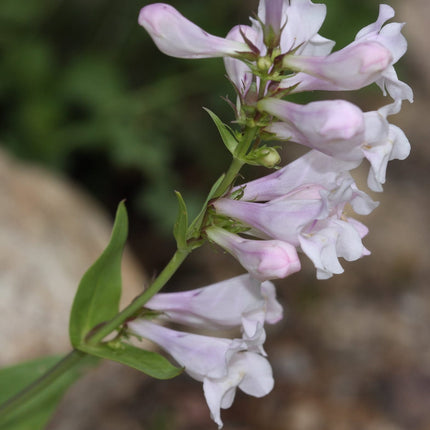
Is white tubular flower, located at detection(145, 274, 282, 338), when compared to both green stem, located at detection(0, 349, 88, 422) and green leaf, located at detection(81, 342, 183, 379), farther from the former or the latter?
green stem, located at detection(0, 349, 88, 422)

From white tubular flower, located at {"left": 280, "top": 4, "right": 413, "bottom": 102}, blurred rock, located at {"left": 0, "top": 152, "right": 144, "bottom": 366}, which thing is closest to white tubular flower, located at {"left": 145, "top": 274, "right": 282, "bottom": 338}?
white tubular flower, located at {"left": 280, "top": 4, "right": 413, "bottom": 102}

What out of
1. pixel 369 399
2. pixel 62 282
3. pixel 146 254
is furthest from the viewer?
pixel 146 254

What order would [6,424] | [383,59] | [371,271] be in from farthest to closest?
[371,271] → [6,424] → [383,59]

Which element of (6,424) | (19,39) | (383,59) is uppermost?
(383,59)

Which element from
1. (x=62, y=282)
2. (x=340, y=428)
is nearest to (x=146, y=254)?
(x=62, y=282)

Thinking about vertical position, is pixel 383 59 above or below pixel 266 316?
above

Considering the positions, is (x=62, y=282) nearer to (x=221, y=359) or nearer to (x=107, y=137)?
(x=107, y=137)

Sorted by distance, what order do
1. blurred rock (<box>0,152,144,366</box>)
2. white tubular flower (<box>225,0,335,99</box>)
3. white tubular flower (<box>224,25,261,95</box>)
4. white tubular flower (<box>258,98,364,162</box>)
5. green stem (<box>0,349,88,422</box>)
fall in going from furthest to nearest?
blurred rock (<box>0,152,144,366</box>)
green stem (<box>0,349,88,422</box>)
white tubular flower (<box>224,25,261,95</box>)
white tubular flower (<box>225,0,335,99</box>)
white tubular flower (<box>258,98,364,162</box>)

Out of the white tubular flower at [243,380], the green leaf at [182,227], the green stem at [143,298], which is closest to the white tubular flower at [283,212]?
the green leaf at [182,227]
